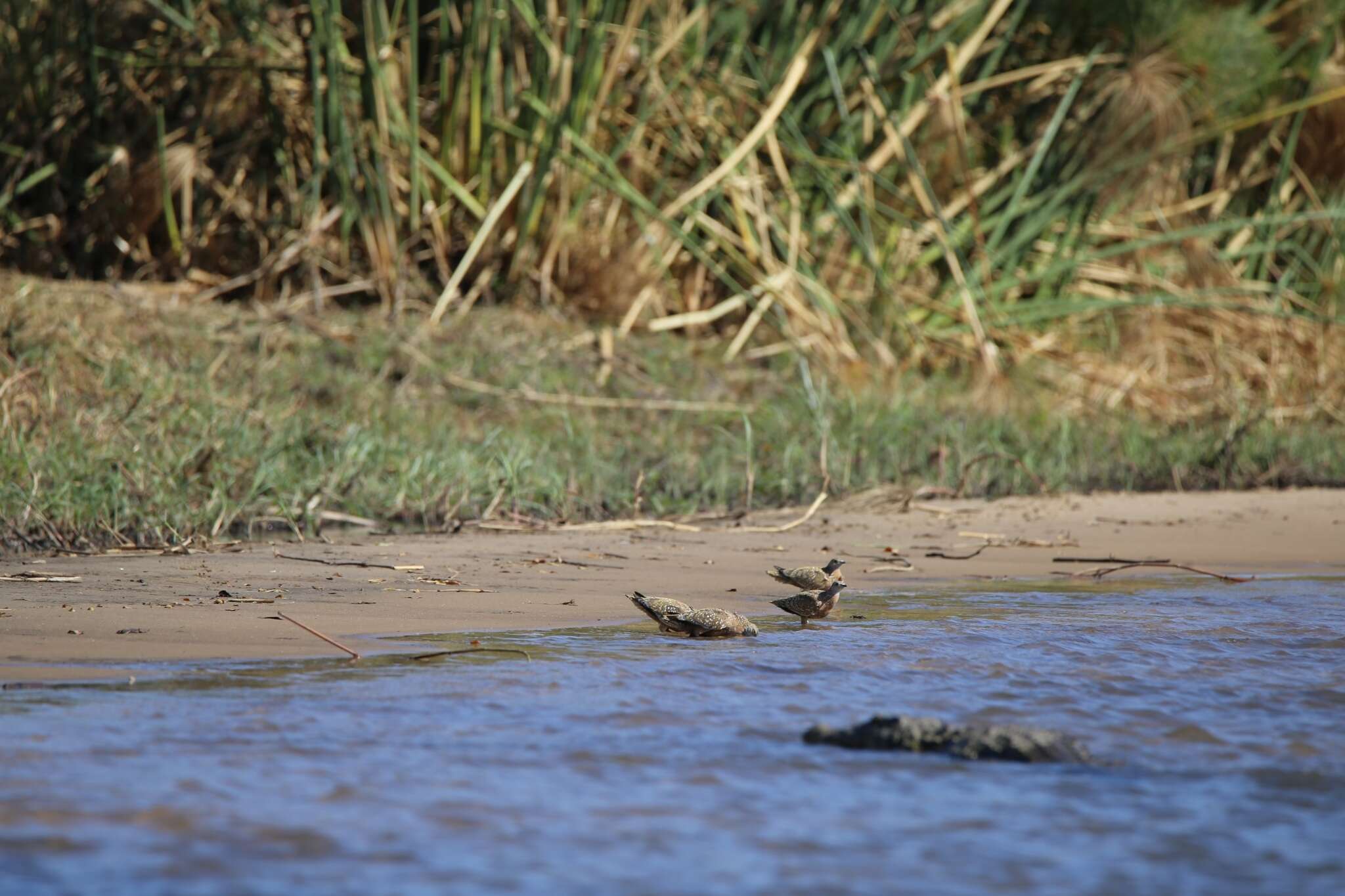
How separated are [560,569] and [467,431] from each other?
1794 millimetres

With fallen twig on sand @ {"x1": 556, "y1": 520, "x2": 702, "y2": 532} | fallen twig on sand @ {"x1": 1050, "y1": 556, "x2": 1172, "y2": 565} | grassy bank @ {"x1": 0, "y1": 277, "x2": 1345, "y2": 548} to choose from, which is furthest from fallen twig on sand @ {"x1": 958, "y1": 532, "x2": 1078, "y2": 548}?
fallen twig on sand @ {"x1": 556, "y1": 520, "x2": 702, "y2": 532}

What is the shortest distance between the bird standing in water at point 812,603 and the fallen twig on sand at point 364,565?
80 cm

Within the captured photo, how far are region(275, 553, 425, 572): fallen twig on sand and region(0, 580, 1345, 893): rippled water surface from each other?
0.62 m

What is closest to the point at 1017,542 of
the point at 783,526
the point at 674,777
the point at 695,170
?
the point at 783,526

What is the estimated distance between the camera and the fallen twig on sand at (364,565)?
9.47 feet

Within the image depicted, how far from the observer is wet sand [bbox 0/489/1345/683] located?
2229mm

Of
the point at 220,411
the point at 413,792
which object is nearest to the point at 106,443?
the point at 220,411

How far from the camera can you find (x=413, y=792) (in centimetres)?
151

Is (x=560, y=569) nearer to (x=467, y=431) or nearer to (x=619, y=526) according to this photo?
(x=619, y=526)

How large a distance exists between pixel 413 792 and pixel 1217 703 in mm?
1188

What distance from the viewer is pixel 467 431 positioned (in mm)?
4742

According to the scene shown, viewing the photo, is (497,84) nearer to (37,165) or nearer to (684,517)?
(37,165)

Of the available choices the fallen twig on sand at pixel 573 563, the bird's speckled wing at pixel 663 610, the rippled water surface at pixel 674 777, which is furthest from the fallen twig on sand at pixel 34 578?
the bird's speckled wing at pixel 663 610

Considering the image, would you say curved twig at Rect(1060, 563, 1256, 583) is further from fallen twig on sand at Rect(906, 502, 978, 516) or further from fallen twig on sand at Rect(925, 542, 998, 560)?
fallen twig on sand at Rect(906, 502, 978, 516)
